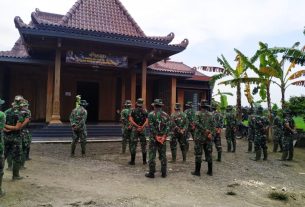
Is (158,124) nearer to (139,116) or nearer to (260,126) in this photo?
(139,116)

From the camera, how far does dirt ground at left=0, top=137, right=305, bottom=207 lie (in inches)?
236

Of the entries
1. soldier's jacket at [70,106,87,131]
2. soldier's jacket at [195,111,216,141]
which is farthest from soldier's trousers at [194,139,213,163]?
soldier's jacket at [70,106,87,131]

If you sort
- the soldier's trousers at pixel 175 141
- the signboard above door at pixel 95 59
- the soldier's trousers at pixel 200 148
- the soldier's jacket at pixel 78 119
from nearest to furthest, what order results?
the soldier's trousers at pixel 200 148 < the soldier's trousers at pixel 175 141 < the soldier's jacket at pixel 78 119 < the signboard above door at pixel 95 59

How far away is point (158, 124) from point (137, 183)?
1552 millimetres

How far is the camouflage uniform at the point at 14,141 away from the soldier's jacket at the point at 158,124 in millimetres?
2999

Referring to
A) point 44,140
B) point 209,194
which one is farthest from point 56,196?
point 44,140

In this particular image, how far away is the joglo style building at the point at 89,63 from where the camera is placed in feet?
46.4

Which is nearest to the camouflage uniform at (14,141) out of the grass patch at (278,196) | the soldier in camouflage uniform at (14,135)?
the soldier in camouflage uniform at (14,135)

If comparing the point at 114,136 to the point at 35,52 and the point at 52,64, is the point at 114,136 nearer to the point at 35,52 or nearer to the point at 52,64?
the point at 52,64

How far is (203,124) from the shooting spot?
8.51 metres

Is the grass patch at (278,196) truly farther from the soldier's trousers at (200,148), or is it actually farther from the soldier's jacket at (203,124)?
the soldier's jacket at (203,124)

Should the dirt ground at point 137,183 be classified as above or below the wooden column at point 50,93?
below

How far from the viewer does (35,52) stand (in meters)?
15.6

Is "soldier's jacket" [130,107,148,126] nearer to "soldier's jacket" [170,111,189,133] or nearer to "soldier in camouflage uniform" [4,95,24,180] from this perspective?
"soldier's jacket" [170,111,189,133]
